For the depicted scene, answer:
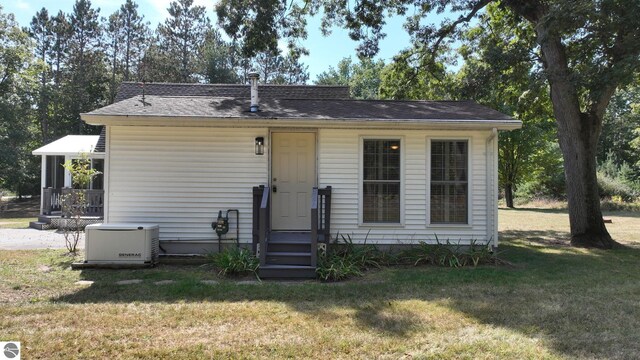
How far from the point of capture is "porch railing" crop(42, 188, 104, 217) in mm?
13773

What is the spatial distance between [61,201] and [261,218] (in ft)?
34.1

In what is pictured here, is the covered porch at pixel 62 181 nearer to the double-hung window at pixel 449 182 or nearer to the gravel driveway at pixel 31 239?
the gravel driveway at pixel 31 239

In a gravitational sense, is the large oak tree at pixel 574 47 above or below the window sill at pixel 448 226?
above

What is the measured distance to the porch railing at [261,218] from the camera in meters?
6.89

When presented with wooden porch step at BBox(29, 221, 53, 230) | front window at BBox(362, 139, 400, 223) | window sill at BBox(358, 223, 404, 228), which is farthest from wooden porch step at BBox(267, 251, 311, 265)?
wooden porch step at BBox(29, 221, 53, 230)

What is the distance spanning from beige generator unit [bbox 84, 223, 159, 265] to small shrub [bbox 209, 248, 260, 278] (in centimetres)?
137

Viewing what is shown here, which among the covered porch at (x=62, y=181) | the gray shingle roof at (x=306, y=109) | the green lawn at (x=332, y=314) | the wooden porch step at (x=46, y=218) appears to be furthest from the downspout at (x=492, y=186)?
the wooden porch step at (x=46, y=218)

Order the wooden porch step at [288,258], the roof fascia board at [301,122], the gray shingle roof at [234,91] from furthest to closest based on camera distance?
the gray shingle roof at [234,91] < the roof fascia board at [301,122] < the wooden porch step at [288,258]

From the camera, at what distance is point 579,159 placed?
400 inches

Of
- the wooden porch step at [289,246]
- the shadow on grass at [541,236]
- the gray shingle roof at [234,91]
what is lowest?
the shadow on grass at [541,236]

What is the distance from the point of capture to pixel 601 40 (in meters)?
10.1

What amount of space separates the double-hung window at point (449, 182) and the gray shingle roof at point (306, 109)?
0.60 metres

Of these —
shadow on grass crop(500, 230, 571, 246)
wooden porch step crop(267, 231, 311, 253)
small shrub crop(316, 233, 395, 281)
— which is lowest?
shadow on grass crop(500, 230, 571, 246)

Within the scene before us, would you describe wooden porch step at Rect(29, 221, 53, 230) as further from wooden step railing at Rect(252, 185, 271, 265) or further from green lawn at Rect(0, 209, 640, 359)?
wooden step railing at Rect(252, 185, 271, 265)
